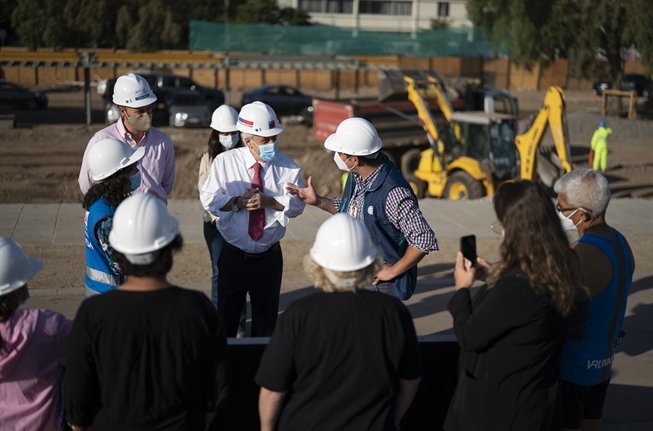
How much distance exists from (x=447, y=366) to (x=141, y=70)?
38680 mm

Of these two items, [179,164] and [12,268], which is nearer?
[12,268]

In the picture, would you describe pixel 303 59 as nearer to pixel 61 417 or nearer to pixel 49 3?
pixel 49 3

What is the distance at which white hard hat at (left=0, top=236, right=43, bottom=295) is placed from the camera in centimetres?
373

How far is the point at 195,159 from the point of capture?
2148 cm

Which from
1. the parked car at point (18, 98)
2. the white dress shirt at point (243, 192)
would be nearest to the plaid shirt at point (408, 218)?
the white dress shirt at point (243, 192)

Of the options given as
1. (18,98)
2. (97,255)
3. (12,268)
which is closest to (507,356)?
(12,268)

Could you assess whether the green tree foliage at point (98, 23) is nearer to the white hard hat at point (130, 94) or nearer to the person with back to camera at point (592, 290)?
the white hard hat at point (130, 94)

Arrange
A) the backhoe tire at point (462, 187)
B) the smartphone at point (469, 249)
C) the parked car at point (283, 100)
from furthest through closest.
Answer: the parked car at point (283, 100) < the backhoe tire at point (462, 187) < the smartphone at point (469, 249)

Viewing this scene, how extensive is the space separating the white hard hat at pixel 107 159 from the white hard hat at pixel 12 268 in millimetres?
1217

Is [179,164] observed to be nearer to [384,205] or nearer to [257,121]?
[257,121]

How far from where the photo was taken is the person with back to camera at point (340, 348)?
3.58m

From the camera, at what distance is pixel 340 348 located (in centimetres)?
358

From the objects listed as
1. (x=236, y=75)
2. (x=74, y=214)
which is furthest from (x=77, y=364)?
(x=236, y=75)

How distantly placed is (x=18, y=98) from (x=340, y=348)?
34.2 m
